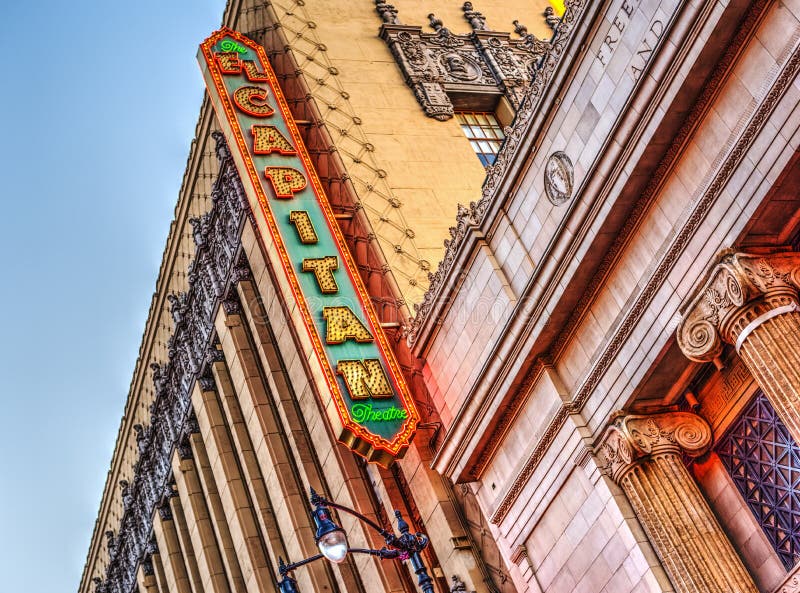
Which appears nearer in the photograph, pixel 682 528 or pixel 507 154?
pixel 682 528

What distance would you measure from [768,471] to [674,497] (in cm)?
179

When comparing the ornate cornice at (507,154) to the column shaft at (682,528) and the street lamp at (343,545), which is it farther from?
the street lamp at (343,545)

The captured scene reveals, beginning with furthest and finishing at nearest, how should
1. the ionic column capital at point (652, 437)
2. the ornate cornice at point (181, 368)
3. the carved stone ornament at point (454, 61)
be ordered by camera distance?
the ornate cornice at point (181, 368) → the carved stone ornament at point (454, 61) → the ionic column capital at point (652, 437)

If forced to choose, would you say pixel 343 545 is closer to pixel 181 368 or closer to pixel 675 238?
pixel 675 238

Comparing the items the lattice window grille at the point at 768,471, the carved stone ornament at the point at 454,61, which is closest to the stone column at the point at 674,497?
the lattice window grille at the point at 768,471

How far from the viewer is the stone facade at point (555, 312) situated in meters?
17.4

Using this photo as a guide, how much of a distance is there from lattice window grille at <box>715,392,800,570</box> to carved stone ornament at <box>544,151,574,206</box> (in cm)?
568

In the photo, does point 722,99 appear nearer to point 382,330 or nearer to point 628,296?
point 628,296

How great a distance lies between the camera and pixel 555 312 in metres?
21.1

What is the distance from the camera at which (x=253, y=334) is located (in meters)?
36.9

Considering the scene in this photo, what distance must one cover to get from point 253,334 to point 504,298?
16.0m

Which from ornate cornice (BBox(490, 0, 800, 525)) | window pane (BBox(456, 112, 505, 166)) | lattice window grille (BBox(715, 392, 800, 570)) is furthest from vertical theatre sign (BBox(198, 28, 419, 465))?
lattice window grille (BBox(715, 392, 800, 570))

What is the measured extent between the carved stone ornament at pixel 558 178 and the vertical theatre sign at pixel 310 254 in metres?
8.34

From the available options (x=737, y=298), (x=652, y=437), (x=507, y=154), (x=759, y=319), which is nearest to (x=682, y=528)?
(x=652, y=437)
